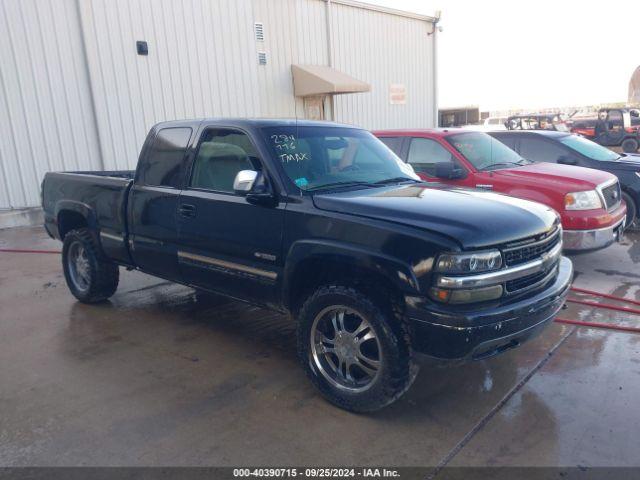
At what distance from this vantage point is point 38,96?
10469 millimetres

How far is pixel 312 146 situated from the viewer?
4.18m

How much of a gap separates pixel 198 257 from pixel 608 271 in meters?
5.09

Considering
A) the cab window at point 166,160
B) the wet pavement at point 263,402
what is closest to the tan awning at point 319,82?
the cab window at point 166,160

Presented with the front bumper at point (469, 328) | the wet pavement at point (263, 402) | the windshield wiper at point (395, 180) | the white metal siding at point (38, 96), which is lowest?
the wet pavement at point (263, 402)

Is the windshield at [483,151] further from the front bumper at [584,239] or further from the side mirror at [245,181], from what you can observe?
the side mirror at [245,181]

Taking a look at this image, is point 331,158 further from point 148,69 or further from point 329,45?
point 329,45

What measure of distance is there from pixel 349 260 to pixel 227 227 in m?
1.21

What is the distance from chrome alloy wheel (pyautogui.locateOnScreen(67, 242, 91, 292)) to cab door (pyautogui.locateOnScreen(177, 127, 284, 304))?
171 cm

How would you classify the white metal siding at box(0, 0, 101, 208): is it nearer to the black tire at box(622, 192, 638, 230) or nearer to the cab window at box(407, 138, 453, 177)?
the cab window at box(407, 138, 453, 177)

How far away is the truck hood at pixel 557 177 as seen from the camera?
20.9ft

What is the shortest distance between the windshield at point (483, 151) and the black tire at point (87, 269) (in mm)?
4672

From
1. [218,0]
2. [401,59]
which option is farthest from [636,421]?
[401,59]

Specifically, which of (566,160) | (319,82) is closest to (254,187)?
(566,160)

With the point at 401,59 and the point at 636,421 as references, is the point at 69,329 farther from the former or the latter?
the point at 401,59
